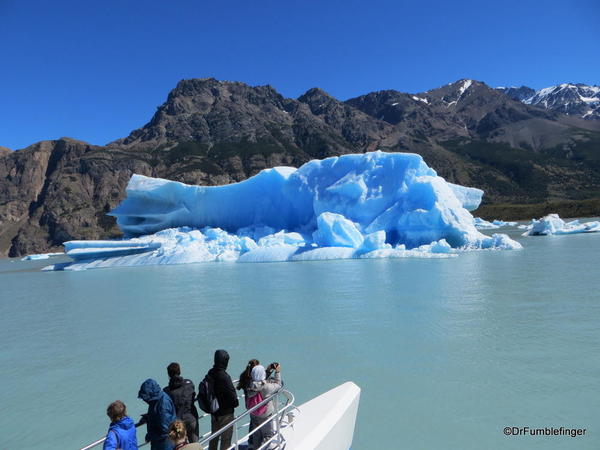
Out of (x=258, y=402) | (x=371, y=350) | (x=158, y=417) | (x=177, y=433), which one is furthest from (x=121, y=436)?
(x=371, y=350)

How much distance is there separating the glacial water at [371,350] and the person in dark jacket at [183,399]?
5.00 feet

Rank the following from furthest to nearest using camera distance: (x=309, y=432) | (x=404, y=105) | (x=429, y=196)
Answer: (x=404, y=105) → (x=429, y=196) → (x=309, y=432)

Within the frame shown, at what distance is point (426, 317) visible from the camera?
23.7 feet

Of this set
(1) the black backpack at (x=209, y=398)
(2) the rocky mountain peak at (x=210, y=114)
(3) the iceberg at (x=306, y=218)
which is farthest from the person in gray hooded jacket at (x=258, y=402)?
(2) the rocky mountain peak at (x=210, y=114)

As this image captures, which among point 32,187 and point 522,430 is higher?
point 32,187

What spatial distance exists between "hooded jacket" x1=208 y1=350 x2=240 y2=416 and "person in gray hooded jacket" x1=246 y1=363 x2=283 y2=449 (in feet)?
0.50

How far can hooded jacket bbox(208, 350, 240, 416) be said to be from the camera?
2.79 m

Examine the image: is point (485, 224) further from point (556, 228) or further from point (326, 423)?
point (326, 423)

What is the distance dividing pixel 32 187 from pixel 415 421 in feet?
348

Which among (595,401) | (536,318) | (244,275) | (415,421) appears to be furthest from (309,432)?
(244,275)

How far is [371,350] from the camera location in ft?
18.6

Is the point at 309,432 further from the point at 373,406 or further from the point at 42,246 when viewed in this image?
the point at 42,246

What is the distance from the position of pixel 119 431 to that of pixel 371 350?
3927 millimetres

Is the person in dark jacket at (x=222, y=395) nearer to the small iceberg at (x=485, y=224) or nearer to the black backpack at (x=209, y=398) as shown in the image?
the black backpack at (x=209, y=398)
